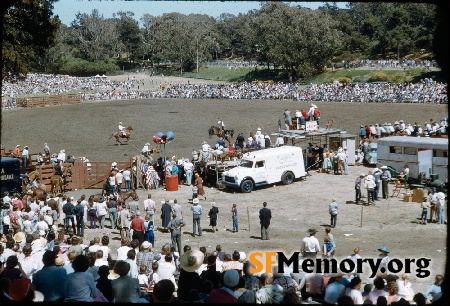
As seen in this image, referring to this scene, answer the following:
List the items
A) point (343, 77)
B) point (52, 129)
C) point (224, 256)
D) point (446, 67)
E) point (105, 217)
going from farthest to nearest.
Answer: point (343, 77) → point (52, 129) → point (105, 217) → point (224, 256) → point (446, 67)

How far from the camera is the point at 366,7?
309ft

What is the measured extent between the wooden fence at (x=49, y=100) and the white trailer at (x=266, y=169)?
144 feet

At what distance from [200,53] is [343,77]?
35.8 meters

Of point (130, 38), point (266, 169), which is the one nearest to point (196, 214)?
point (266, 169)

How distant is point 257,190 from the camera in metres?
24.8

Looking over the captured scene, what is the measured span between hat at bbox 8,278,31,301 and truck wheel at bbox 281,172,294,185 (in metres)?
19.8

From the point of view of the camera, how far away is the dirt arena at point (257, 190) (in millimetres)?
16891

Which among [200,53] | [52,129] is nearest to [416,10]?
[200,53]

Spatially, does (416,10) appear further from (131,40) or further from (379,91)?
(131,40)

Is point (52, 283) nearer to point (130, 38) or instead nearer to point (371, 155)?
point (371, 155)

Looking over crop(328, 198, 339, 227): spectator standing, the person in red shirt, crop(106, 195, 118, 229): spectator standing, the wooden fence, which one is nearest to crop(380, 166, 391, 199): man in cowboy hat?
crop(328, 198, 339, 227): spectator standing

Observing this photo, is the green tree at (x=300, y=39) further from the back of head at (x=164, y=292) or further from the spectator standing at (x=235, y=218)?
the back of head at (x=164, y=292)

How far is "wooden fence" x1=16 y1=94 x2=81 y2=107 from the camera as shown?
201 feet

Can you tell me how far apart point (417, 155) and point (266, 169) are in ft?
23.6
